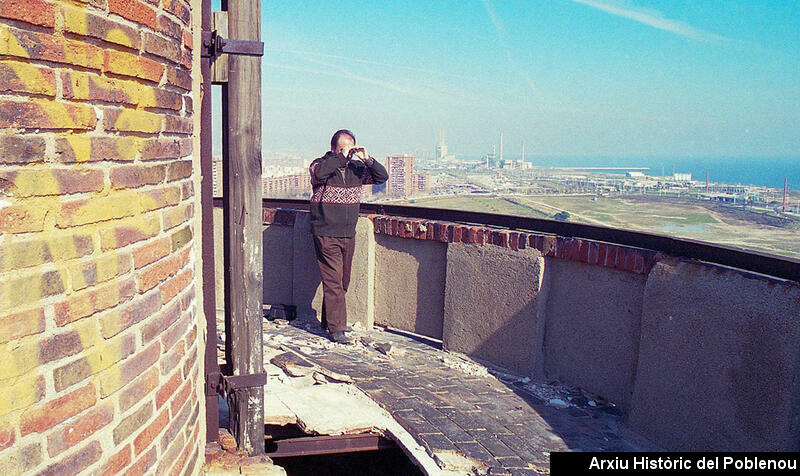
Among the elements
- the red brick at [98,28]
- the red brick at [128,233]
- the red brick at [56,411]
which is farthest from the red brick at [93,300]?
the red brick at [98,28]

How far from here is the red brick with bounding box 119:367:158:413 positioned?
7.20ft

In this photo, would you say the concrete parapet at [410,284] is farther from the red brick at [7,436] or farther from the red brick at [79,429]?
the red brick at [7,436]

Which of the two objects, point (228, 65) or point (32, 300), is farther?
point (228, 65)

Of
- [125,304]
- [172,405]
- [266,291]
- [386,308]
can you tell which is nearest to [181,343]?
[172,405]

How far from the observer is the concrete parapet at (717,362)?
363 centimetres

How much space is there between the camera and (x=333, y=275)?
253 inches

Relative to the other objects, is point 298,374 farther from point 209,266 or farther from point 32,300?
point 32,300

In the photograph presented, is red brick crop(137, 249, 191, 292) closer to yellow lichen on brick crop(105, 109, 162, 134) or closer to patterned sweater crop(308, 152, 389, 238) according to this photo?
yellow lichen on brick crop(105, 109, 162, 134)

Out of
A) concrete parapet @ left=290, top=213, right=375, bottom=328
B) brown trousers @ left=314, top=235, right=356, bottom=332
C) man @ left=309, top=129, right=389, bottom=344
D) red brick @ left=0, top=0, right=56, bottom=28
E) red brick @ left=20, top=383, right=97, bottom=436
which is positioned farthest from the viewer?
concrete parapet @ left=290, top=213, right=375, bottom=328

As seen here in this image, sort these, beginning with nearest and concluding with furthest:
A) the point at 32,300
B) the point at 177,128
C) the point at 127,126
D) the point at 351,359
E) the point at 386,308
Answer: the point at 32,300
the point at 127,126
the point at 177,128
the point at 351,359
the point at 386,308

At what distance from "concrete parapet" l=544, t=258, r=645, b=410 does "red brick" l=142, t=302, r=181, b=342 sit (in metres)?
3.34

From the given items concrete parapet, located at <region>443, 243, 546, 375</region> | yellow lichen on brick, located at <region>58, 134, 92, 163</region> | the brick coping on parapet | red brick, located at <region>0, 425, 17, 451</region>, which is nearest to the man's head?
the brick coping on parapet

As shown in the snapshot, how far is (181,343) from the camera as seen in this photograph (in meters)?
2.69

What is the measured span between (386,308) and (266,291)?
1.55 meters
